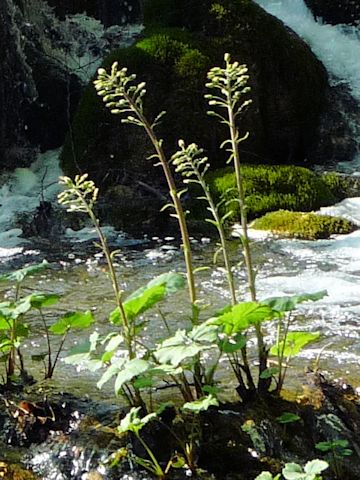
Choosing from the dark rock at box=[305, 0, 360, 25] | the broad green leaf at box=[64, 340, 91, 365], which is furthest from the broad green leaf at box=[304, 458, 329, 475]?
the dark rock at box=[305, 0, 360, 25]

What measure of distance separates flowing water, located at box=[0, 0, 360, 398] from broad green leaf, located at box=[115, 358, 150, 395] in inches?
45.3

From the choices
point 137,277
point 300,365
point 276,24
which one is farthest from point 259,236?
point 276,24

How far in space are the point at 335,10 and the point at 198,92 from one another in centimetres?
476

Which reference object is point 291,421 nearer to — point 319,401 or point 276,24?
point 319,401

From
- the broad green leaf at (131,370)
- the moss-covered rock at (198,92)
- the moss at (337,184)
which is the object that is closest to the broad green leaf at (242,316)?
the broad green leaf at (131,370)

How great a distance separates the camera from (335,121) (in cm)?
1124

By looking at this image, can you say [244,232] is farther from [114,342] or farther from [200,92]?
[200,92]

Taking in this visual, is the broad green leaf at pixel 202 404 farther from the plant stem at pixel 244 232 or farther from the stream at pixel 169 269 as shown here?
the stream at pixel 169 269

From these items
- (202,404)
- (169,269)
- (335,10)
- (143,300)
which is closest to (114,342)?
(143,300)

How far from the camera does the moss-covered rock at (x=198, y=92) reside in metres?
9.91

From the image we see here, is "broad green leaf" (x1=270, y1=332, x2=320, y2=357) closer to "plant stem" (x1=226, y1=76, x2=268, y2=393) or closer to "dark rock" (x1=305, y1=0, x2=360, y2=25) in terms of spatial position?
"plant stem" (x1=226, y1=76, x2=268, y2=393)

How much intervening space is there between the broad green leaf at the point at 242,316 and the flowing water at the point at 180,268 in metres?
1.19

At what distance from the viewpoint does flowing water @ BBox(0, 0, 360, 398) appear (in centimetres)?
466

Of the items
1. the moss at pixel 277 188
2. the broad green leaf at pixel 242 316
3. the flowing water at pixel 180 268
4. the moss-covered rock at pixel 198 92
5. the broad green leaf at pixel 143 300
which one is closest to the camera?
the broad green leaf at pixel 242 316
